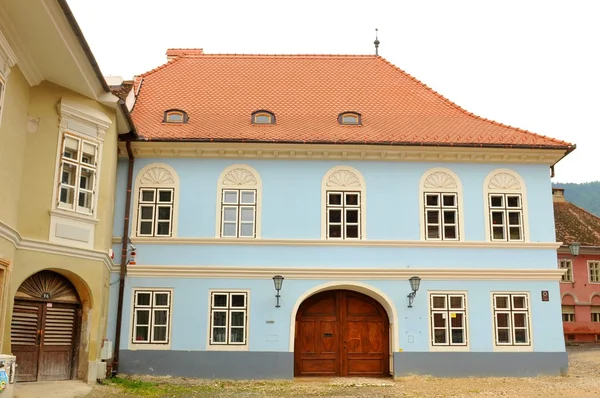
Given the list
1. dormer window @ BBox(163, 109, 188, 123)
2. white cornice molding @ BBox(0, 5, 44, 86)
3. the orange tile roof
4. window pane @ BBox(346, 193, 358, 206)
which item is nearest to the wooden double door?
white cornice molding @ BBox(0, 5, 44, 86)

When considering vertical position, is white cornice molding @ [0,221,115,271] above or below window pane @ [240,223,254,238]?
below

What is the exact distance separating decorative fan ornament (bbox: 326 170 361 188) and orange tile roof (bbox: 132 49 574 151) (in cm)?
92

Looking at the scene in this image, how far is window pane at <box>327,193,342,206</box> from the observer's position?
17.7 meters

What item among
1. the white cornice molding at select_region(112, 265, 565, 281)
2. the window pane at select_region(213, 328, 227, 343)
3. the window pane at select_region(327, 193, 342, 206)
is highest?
the window pane at select_region(327, 193, 342, 206)

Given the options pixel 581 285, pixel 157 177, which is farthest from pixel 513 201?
pixel 581 285

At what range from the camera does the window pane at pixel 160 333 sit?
660 inches

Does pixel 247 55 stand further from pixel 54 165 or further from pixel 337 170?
pixel 54 165

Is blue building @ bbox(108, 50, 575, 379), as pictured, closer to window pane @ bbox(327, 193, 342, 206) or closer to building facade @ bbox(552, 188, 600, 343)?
window pane @ bbox(327, 193, 342, 206)

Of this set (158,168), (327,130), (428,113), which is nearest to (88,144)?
(158,168)

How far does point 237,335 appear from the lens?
16.9 meters

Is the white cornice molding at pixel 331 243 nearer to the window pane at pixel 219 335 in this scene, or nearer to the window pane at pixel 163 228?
the window pane at pixel 163 228

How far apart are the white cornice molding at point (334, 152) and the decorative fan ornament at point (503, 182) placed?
439 millimetres

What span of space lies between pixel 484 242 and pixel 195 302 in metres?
7.75

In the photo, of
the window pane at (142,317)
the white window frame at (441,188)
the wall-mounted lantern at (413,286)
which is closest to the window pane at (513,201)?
the white window frame at (441,188)
